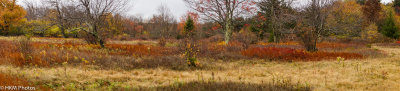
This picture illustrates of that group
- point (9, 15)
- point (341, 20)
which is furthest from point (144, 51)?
point (9, 15)

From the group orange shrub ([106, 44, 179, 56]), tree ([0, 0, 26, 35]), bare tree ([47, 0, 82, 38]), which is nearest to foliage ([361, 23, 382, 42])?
orange shrub ([106, 44, 179, 56])

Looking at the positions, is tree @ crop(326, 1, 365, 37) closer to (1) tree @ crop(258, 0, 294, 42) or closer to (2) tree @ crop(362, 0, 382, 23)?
(1) tree @ crop(258, 0, 294, 42)

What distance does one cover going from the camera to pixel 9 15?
23.3 meters

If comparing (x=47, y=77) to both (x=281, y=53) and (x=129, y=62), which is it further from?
(x=281, y=53)

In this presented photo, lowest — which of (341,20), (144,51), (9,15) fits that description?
(144,51)

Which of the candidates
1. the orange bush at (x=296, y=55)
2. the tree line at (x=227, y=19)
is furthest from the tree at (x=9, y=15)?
the orange bush at (x=296, y=55)

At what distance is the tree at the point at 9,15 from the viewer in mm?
23141

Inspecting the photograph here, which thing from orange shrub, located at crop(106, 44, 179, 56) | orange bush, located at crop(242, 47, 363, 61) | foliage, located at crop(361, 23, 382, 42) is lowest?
orange bush, located at crop(242, 47, 363, 61)

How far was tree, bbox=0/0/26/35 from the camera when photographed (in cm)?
2314

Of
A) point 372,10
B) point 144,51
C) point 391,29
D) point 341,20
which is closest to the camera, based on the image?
point 144,51

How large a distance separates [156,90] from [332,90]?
376cm

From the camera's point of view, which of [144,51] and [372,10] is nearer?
[144,51]

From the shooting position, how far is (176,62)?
8.05 meters

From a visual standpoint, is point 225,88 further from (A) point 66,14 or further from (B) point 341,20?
(B) point 341,20
